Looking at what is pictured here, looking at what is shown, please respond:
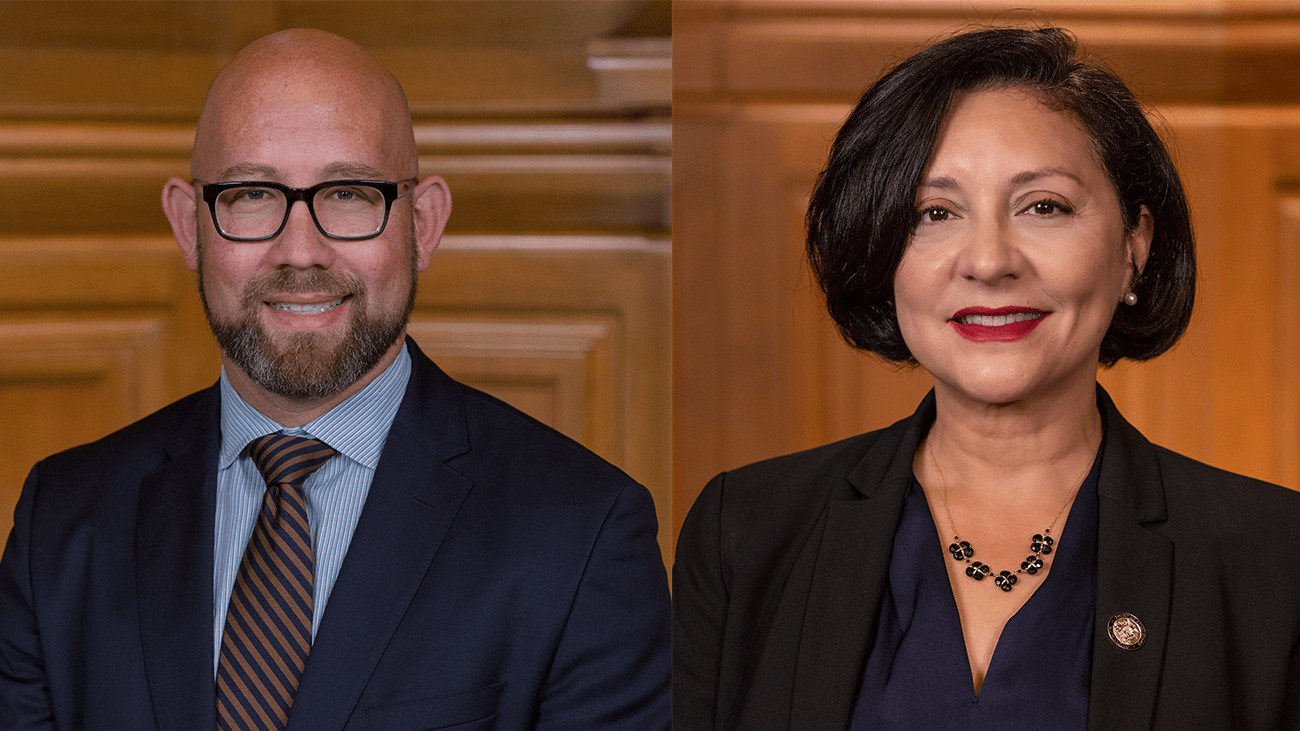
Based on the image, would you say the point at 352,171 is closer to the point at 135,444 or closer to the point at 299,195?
the point at 299,195

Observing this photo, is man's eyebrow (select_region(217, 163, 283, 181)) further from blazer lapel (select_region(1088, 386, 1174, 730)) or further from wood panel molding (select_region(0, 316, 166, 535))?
blazer lapel (select_region(1088, 386, 1174, 730))

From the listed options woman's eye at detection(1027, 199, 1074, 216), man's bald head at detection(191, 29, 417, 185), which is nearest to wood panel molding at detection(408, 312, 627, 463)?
man's bald head at detection(191, 29, 417, 185)

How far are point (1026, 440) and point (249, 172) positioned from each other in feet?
2.89

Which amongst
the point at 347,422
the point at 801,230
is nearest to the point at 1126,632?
the point at 801,230

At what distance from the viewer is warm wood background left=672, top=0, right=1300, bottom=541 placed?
58.0 inches

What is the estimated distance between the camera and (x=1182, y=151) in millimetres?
1468

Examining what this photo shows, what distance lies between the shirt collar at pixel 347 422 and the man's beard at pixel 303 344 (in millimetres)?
24

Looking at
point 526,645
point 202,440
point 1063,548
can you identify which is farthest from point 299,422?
point 1063,548

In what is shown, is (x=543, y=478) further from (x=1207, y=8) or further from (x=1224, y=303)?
(x=1207, y=8)

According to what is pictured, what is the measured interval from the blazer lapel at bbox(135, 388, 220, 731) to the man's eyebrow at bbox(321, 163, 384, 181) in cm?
31

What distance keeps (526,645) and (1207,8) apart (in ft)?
3.89

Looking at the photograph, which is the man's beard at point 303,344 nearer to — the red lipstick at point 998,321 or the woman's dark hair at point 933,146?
the woman's dark hair at point 933,146

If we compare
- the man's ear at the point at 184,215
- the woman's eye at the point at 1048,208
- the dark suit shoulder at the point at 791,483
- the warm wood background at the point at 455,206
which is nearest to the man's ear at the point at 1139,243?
the woman's eye at the point at 1048,208

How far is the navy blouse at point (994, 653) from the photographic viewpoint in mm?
1137
